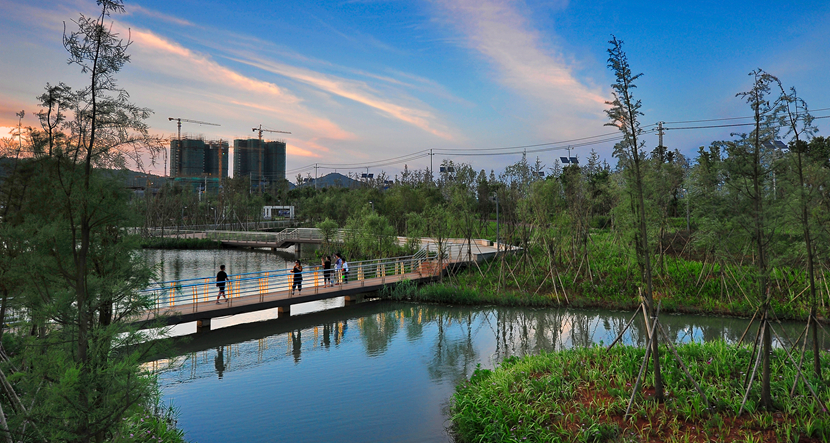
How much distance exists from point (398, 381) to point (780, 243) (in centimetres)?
750

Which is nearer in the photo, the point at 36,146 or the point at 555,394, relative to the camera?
the point at 36,146

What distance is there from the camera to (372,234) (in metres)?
29.0

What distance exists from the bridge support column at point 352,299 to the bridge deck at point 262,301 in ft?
2.18

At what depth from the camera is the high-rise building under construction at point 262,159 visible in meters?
151

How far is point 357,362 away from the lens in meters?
12.1

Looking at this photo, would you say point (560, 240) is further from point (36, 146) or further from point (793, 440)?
point (36, 146)

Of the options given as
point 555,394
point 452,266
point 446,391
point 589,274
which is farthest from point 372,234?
point 555,394

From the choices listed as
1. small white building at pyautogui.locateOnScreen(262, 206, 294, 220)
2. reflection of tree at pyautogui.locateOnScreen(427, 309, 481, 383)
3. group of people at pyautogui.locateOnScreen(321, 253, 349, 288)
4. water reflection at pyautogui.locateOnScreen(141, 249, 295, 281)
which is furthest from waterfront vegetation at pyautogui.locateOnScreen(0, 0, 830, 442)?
small white building at pyautogui.locateOnScreen(262, 206, 294, 220)

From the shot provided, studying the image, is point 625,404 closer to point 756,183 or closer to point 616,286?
point 756,183

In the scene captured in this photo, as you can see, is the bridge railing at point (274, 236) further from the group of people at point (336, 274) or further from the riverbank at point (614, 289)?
the riverbank at point (614, 289)

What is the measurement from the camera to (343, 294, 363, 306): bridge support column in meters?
19.9

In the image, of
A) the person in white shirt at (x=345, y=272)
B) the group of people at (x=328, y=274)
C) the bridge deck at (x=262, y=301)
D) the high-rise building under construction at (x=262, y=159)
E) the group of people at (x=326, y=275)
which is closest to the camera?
the bridge deck at (x=262, y=301)

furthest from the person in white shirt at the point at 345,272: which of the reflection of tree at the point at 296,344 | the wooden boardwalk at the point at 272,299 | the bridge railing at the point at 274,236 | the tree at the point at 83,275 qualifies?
the bridge railing at the point at 274,236

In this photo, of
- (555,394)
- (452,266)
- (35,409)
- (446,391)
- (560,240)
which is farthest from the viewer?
(452,266)
